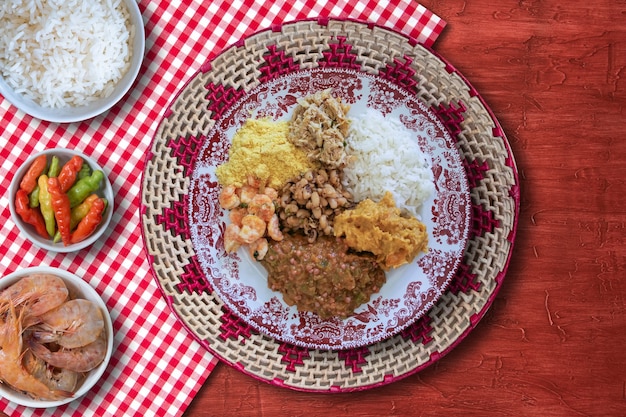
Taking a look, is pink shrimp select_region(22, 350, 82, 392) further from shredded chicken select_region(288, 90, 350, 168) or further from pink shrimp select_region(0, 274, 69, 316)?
shredded chicken select_region(288, 90, 350, 168)

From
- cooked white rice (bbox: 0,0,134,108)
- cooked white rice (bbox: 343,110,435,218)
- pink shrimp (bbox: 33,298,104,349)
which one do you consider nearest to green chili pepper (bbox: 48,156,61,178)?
cooked white rice (bbox: 0,0,134,108)

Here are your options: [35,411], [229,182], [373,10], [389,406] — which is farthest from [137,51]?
[389,406]

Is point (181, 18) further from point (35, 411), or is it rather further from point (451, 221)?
point (35, 411)

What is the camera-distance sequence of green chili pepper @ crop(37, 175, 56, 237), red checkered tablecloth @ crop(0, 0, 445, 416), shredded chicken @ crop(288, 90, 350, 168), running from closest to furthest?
shredded chicken @ crop(288, 90, 350, 168) < green chili pepper @ crop(37, 175, 56, 237) < red checkered tablecloth @ crop(0, 0, 445, 416)

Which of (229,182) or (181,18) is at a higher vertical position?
(181,18)

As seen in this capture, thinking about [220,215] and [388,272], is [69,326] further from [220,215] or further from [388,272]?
[388,272]
